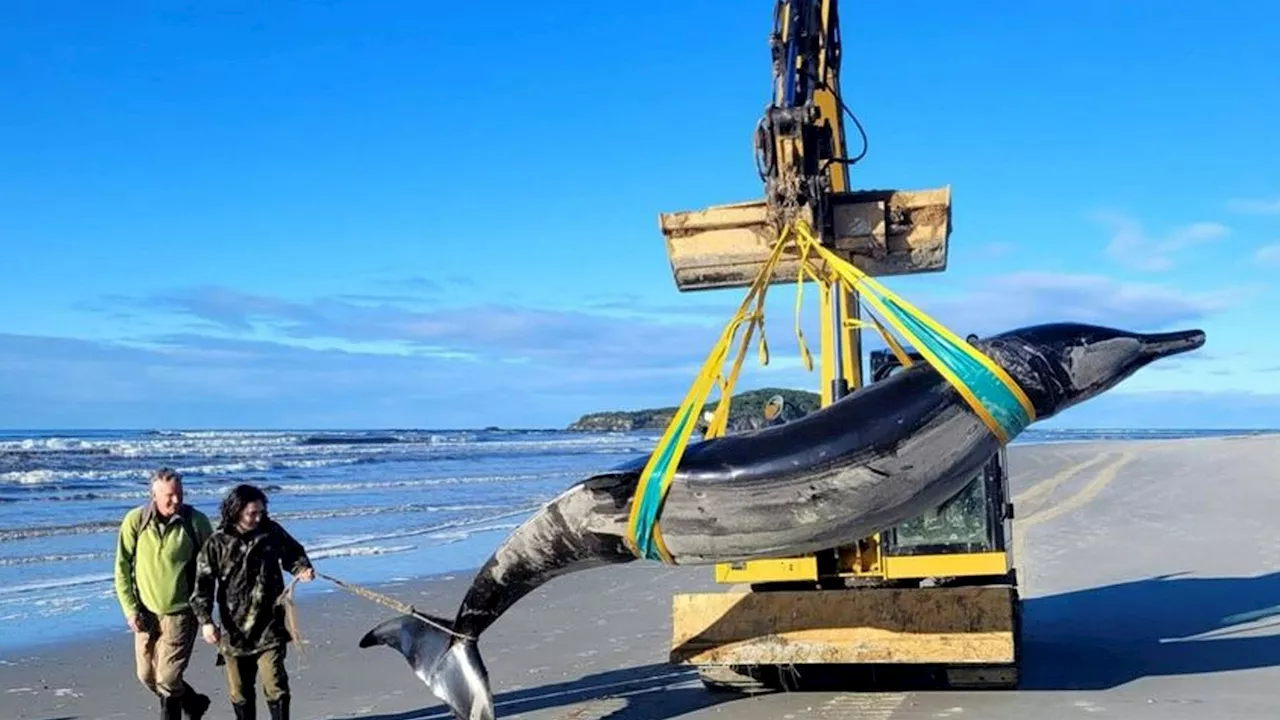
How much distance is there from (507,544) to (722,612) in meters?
2.05

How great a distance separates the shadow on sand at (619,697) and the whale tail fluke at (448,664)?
1124mm

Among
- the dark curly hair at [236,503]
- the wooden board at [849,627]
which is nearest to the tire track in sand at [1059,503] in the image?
the wooden board at [849,627]

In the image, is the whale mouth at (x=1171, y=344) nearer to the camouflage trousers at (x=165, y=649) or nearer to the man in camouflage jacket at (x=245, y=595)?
the man in camouflage jacket at (x=245, y=595)

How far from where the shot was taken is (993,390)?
19.9 feet

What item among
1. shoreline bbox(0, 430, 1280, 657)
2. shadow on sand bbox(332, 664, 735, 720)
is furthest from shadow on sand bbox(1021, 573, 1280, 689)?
shoreline bbox(0, 430, 1280, 657)

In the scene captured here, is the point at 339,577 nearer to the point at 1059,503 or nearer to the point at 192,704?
the point at 192,704

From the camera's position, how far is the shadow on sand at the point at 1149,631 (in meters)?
9.08

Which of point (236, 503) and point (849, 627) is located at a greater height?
point (236, 503)

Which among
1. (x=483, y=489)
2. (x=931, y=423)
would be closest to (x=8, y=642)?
(x=931, y=423)

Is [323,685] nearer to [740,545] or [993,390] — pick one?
[740,545]

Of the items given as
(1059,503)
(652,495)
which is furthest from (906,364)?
(1059,503)

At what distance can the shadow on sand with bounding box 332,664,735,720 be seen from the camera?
8539 millimetres

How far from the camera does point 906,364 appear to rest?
6863 mm

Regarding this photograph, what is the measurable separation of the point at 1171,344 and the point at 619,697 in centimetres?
453
